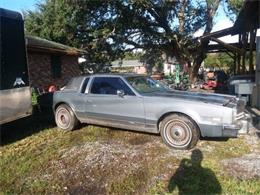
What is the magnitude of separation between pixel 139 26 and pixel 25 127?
15.9 meters

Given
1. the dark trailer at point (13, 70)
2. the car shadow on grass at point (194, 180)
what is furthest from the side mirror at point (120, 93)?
the car shadow on grass at point (194, 180)

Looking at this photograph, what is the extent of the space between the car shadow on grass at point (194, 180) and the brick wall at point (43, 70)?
37.3ft

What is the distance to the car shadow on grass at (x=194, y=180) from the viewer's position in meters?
4.61

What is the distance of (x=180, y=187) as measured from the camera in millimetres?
4734

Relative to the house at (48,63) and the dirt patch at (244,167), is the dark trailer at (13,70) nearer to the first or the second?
the dirt patch at (244,167)

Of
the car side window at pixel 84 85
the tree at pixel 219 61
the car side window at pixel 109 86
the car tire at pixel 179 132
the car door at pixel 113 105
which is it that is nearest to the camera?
the car tire at pixel 179 132

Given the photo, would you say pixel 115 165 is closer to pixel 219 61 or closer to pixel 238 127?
pixel 238 127

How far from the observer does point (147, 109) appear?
273 inches

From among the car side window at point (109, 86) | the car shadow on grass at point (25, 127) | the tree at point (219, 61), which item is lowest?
the car shadow on grass at point (25, 127)

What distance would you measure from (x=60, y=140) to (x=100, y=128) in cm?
125

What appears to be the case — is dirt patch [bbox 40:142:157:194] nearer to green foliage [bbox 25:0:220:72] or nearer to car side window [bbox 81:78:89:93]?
car side window [bbox 81:78:89:93]

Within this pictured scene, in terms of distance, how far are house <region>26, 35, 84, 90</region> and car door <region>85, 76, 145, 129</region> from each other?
24.8 ft

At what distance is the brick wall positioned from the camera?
50.7 feet

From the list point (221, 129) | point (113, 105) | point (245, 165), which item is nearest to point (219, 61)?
point (113, 105)
